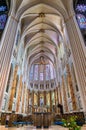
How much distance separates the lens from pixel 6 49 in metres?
11.6

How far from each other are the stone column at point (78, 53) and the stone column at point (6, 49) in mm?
6500

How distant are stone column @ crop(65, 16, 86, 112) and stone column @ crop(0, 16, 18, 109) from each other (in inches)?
256

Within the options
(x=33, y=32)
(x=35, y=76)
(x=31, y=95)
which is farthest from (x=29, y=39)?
(x=31, y=95)

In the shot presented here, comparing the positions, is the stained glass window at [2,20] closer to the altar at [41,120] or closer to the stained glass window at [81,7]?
the stained glass window at [81,7]

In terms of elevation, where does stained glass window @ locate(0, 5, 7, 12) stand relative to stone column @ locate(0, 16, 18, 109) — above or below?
above

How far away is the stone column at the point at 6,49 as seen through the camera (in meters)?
10.5

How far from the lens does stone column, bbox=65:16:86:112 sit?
1033 centimetres

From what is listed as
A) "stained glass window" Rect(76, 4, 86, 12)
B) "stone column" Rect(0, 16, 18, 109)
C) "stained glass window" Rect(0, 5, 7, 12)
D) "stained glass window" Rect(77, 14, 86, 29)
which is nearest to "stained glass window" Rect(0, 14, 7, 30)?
"stone column" Rect(0, 16, 18, 109)

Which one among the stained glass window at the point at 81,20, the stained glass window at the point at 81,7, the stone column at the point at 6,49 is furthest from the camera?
the stained glass window at the point at 81,7

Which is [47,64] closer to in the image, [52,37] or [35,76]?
[35,76]

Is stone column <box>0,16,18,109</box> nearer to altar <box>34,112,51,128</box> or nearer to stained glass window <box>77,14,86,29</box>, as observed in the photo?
altar <box>34,112,51,128</box>

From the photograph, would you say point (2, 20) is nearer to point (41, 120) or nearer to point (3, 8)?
point (3, 8)

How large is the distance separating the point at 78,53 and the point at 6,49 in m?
7.21

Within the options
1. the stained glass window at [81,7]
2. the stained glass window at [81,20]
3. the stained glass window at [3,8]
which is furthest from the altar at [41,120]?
the stained glass window at [81,7]
